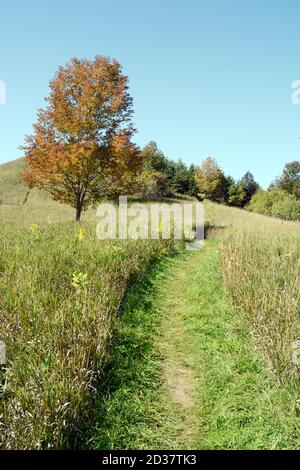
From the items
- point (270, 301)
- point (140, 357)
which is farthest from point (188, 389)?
point (270, 301)

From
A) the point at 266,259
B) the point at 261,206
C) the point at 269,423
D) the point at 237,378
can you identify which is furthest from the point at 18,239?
the point at 261,206

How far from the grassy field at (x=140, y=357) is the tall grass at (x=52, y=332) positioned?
0.02 meters

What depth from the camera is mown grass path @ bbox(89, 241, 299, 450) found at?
12.1 ft

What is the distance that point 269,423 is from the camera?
12.4 feet

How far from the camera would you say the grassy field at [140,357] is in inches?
141

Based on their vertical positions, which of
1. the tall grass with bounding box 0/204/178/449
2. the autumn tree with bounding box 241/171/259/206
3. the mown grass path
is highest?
the autumn tree with bounding box 241/171/259/206

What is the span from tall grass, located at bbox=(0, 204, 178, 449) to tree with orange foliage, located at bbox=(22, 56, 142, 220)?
7799mm

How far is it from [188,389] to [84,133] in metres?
13.5

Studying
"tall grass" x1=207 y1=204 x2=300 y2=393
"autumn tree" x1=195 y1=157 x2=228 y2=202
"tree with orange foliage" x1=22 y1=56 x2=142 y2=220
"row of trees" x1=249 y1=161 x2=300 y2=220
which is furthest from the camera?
"autumn tree" x1=195 y1=157 x2=228 y2=202

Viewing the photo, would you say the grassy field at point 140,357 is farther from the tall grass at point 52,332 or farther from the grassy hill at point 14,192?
the grassy hill at point 14,192

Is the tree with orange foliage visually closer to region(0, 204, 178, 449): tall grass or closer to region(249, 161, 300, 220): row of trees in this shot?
region(0, 204, 178, 449): tall grass

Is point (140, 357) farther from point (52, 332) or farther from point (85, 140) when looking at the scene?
point (85, 140)

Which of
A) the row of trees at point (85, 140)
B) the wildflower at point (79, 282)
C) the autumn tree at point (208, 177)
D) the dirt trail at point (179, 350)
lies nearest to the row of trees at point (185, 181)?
the autumn tree at point (208, 177)

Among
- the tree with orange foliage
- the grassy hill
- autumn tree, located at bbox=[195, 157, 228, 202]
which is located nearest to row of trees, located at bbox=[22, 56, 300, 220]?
the tree with orange foliage
